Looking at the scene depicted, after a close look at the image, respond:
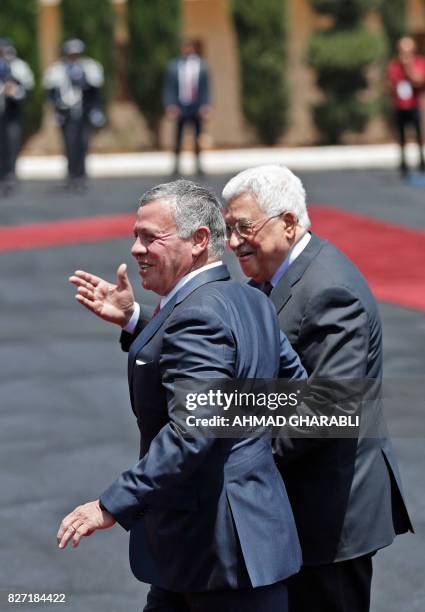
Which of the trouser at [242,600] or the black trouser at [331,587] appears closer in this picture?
the trouser at [242,600]

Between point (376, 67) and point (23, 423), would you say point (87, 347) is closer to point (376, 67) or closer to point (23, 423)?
point (23, 423)

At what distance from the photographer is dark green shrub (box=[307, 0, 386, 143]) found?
25.9 metres

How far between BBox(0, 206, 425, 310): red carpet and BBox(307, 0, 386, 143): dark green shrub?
10939mm

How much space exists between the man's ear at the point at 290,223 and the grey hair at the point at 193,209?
41 cm

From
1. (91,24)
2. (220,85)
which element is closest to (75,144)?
(91,24)

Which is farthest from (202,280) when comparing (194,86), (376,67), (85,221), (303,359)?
(376,67)

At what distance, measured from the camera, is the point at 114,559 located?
5777 millimetres

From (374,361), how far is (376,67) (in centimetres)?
2458

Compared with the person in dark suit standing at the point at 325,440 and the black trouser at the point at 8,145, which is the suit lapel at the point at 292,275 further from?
the black trouser at the point at 8,145

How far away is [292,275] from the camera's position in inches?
165

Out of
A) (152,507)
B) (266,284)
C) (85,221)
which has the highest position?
(266,284)

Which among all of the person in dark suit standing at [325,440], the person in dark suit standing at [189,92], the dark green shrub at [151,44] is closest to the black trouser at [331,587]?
the person in dark suit standing at [325,440]

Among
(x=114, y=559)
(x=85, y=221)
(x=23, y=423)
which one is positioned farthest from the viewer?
(x=85, y=221)

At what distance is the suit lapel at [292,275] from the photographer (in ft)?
13.6
